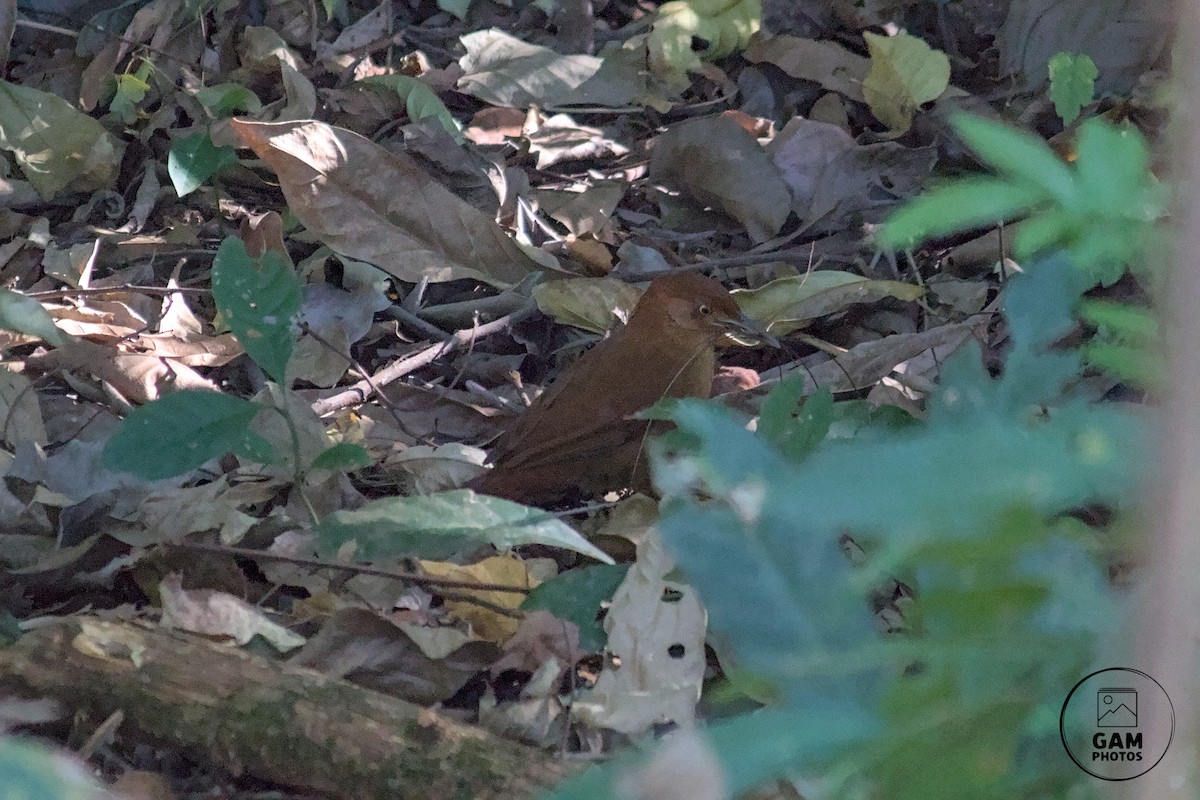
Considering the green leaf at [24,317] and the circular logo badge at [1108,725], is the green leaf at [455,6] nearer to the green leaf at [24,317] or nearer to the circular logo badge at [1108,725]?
the green leaf at [24,317]

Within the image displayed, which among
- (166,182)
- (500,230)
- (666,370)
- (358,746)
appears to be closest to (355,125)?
(166,182)

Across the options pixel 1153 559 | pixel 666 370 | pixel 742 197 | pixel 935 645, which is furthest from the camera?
pixel 742 197

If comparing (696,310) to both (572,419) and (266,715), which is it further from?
(266,715)

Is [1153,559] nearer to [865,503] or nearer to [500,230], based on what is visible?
[865,503]

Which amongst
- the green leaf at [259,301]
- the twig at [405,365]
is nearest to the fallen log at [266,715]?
the green leaf at [259,301]

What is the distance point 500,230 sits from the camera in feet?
11.6

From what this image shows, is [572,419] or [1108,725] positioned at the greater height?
[1108,725]

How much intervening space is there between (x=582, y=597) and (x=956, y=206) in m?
1.22

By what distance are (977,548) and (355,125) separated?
3808 mm

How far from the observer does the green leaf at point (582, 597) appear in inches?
70.9

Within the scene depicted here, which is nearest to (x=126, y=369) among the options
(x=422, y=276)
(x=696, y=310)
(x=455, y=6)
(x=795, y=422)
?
(x=422, y=276)

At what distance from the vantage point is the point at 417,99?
408 cm

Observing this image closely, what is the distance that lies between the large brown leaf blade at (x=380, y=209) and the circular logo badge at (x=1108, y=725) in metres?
2.88

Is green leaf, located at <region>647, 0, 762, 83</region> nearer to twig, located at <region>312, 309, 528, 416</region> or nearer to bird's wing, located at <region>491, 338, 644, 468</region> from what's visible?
twig, located at <region>312, 309, 528, 416</region>
